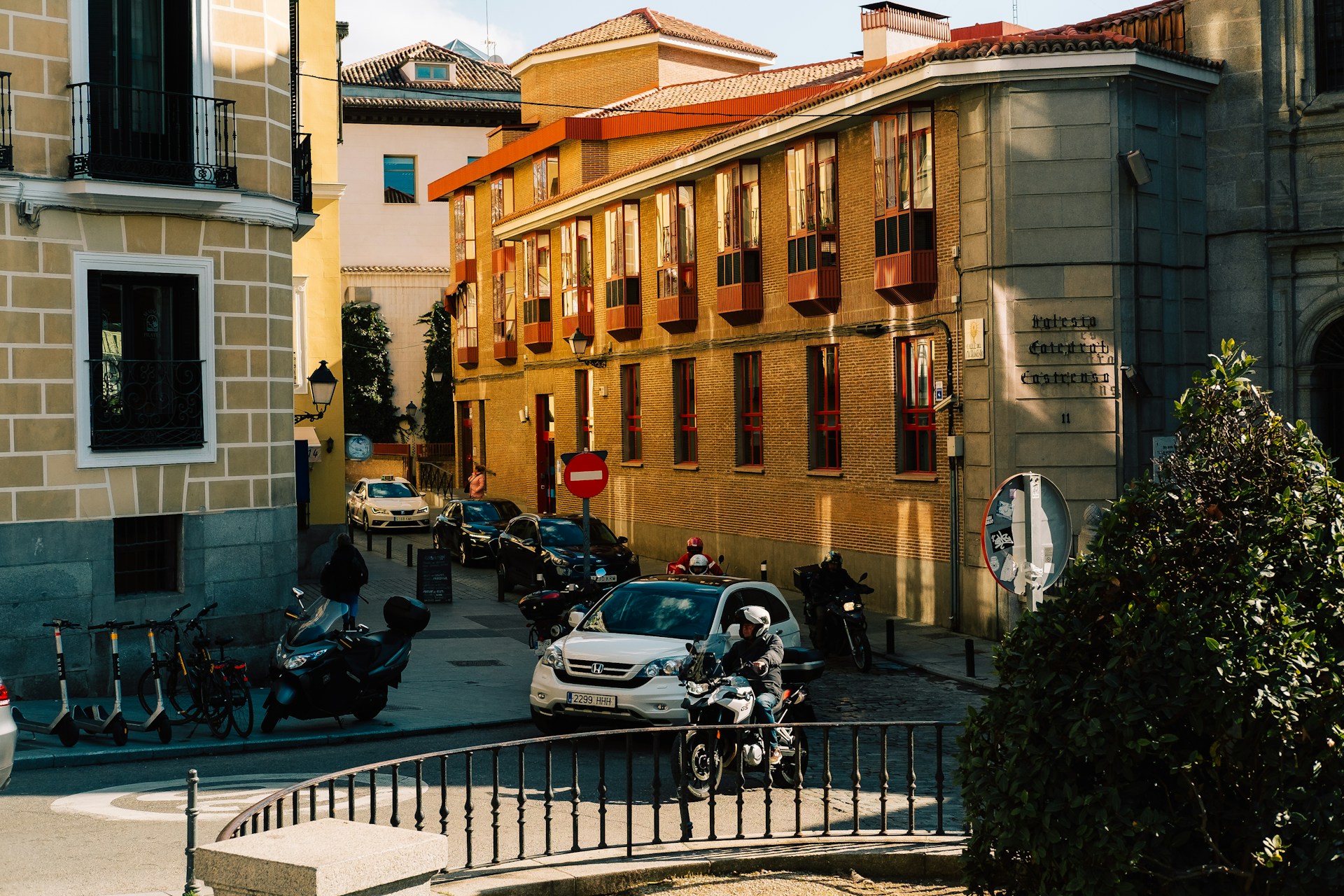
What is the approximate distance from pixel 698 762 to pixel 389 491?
30613mm

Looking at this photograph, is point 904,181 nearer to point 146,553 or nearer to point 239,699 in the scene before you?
point 146,553

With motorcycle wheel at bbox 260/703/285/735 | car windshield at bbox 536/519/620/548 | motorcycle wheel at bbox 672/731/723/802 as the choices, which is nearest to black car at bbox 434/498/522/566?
car windshield at bbox 536/519/620/548

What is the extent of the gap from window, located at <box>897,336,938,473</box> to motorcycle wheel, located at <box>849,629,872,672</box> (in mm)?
4910

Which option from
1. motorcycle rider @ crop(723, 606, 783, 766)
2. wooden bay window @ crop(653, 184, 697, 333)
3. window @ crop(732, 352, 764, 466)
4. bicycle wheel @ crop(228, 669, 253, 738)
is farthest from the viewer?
wooden bay window @ crop(653, 184, 697, 333)

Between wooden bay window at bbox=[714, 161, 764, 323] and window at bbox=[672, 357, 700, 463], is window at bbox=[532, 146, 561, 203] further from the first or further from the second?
wooden bay window at bbox=[714, 161, 764, 323]

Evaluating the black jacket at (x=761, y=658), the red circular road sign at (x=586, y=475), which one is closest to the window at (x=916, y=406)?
the red circular road sign at (x=586, y=475)

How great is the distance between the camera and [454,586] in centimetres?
2877

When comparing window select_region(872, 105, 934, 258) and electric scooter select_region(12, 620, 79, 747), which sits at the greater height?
window select_region(872, 105, 934, 258)

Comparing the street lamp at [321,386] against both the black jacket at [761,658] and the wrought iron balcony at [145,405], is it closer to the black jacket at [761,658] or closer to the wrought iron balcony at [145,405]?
the wrought iron balcony at [145,405]

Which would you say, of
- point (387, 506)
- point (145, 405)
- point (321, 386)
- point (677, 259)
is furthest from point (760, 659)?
point (387, 506)

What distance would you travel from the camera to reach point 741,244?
2816 cm

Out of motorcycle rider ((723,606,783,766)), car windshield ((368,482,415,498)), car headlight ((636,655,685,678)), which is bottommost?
car headlight ((636,655,685,678))

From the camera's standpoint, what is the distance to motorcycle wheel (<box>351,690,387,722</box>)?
1414 centimetres

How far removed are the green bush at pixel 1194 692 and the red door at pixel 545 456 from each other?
3269cm
